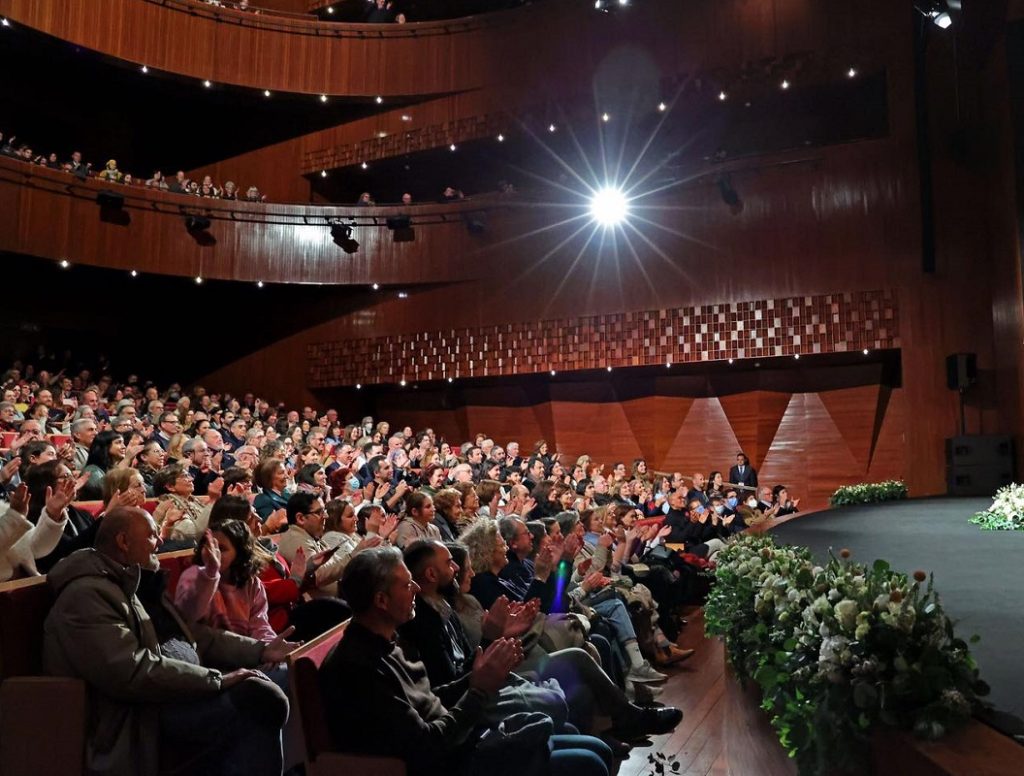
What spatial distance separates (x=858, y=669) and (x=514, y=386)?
917 cm

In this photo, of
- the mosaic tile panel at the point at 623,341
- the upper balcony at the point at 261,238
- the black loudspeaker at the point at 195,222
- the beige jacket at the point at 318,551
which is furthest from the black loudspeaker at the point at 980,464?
the black loudspeaker at the point at 195,222

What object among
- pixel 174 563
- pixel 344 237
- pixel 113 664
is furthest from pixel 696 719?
pixel 344 237

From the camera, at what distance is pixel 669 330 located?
9.16m

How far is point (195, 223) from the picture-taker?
989cm

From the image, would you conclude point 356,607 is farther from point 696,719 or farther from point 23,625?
point 696,719

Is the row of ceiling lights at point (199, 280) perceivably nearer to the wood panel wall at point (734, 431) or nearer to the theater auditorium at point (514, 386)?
the theater auditorium at point (514, 386)

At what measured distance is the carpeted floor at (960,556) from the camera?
6.28ft

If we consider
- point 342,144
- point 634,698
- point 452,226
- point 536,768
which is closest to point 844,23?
Result: point 452,226

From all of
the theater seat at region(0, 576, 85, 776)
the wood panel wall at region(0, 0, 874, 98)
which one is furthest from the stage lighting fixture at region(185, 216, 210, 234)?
A: the theater seat at region(0, 576, 85, 776)

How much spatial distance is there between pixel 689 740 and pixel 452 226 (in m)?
8.36

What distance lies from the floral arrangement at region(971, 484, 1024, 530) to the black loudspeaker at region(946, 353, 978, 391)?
2.86 m

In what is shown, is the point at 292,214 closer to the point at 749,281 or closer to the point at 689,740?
the point at 749,281

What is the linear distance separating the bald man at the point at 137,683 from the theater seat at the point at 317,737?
313 mm

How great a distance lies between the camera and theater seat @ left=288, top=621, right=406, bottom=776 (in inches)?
59.7
